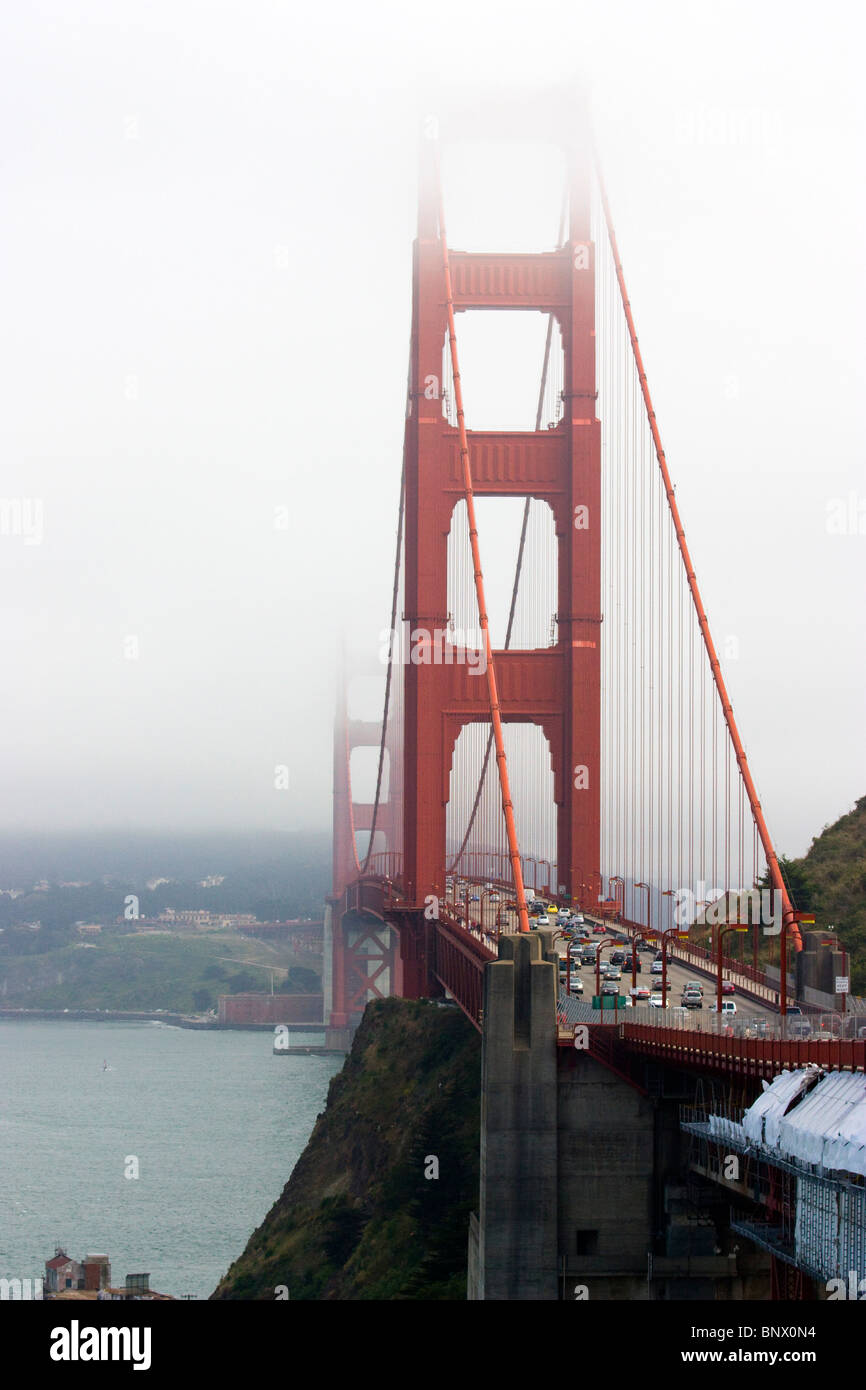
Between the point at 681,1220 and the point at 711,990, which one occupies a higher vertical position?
the point at 711,990

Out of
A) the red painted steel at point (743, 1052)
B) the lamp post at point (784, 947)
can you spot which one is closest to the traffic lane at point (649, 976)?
the red painted steel at point (743, 1052)

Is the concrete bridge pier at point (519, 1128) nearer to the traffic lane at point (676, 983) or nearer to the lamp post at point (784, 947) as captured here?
the traffic lane at point (676, 983)

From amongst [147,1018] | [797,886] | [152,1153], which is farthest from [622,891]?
[147,1018]

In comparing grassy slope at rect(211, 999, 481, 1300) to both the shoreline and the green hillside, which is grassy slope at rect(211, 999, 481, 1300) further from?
the shoreline

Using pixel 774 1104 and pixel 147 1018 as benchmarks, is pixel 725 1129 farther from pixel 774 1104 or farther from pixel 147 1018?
pixel 147 1018

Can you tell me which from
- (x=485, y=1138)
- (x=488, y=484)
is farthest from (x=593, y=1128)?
(x=488, y=484)

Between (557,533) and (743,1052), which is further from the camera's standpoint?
(557,533)
